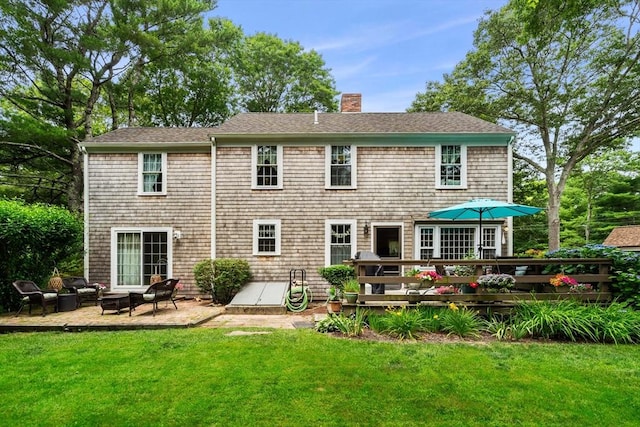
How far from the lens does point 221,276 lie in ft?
31.1

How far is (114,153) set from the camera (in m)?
10.7

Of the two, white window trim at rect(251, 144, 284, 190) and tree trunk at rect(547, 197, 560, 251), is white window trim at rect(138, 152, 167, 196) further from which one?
tree trunk at rect(547, 197, 560, 251)

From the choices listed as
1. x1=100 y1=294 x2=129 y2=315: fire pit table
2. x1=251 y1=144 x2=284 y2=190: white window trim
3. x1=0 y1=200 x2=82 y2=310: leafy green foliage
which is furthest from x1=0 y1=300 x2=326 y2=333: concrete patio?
x1=251 y1=144 x2=284 y2=190: white window trim

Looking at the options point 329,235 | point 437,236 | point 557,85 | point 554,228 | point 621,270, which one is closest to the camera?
point 621,270

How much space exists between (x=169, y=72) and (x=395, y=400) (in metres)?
23.9

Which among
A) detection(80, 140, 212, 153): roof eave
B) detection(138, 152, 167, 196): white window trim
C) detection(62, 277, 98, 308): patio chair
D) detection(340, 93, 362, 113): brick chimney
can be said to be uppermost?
detection(340, 93, 362, 113): brick chimney

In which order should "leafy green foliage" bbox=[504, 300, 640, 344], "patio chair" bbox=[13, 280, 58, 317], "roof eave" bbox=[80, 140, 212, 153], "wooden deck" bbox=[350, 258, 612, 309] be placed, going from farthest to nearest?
"roof eave" bbox=[80, 140, 212, 153] → "patio chair" bbox=[13, 280, 58, 317] → "wooden deck" bbox=[350, 258, 612, 309] → "leafy green foliage" bbox=[504, 300, 640, 344]

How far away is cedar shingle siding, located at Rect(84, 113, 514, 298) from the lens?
10398 mm

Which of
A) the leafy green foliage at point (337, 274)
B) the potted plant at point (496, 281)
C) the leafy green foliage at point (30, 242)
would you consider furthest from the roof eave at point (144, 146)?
the potted plant at point (496, 281)

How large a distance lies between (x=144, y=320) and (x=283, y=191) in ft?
18.0

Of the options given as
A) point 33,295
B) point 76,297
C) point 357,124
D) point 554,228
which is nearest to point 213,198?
point 76,297

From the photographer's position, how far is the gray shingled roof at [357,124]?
34.5 ft

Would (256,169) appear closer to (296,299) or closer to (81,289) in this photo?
(296,299)

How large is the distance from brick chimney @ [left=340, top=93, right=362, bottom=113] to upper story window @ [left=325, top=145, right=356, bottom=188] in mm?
3655
